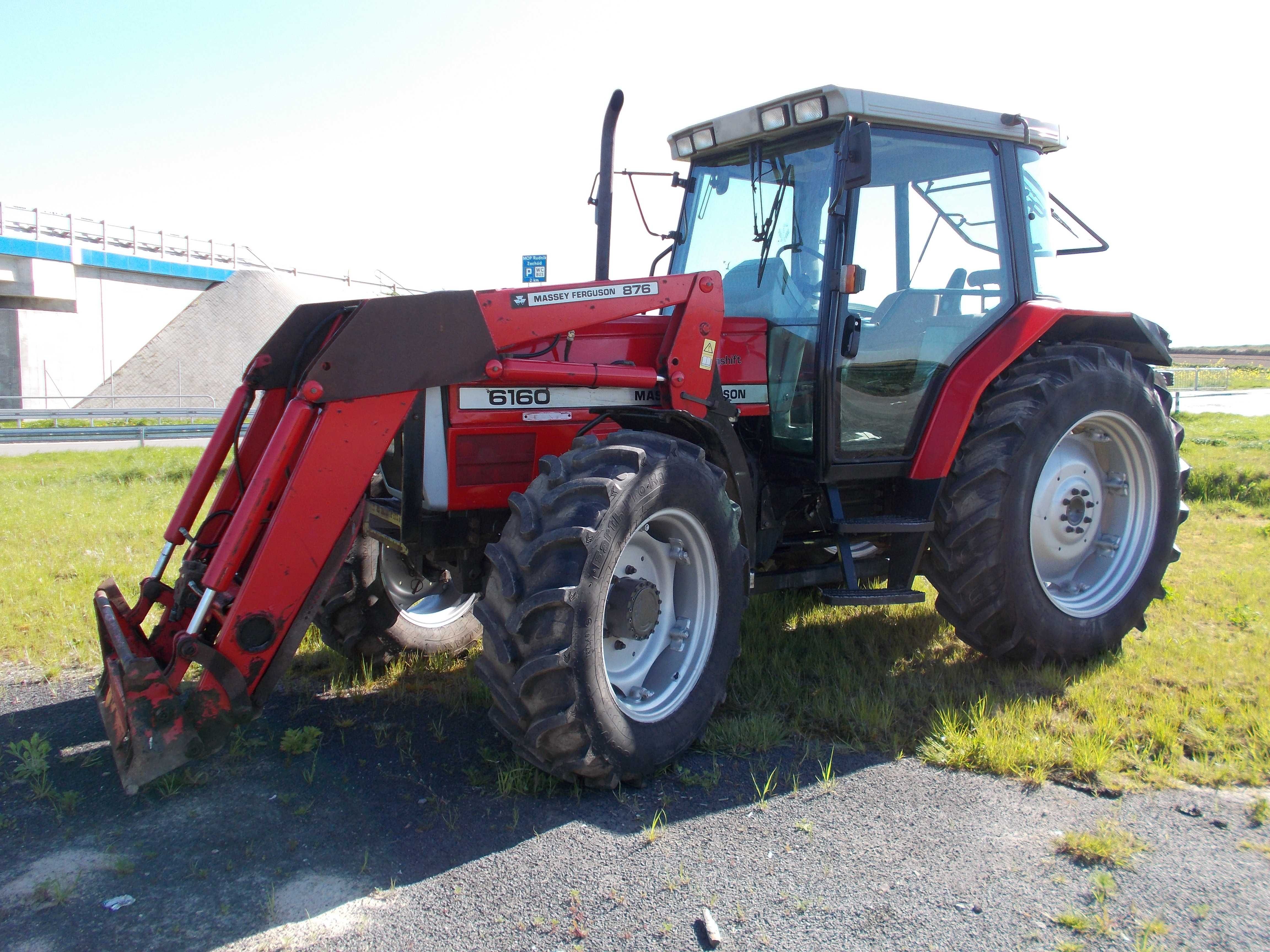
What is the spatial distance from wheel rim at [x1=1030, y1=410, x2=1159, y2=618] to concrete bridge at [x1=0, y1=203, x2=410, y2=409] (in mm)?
23706

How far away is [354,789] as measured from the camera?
3363mm

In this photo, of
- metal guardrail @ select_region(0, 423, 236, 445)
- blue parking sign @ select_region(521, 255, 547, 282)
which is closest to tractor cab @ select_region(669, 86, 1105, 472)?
blue parking sign @ select_region(521, 255, 547, 282)

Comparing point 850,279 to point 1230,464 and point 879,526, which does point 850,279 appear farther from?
point 1230,464

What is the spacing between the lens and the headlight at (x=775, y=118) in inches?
168

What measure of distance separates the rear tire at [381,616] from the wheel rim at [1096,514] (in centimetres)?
300

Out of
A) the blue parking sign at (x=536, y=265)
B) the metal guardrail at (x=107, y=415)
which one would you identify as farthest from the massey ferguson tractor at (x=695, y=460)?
the metal guardrail at (x=107, y=415)

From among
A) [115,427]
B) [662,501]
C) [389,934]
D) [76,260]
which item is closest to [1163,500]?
[662,501]

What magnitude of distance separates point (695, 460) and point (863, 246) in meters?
1.51

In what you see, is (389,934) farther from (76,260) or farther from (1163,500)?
(76,260)

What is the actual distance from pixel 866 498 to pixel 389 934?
3.10 metres

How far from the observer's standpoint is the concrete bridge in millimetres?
25688

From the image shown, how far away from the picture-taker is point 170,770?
9.63 feet

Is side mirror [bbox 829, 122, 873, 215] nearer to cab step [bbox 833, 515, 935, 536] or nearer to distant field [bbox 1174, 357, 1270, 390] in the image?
cab step [bbox 833, 515, 935, 536]

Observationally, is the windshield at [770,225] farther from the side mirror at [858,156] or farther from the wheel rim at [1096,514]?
the wheel rim at [1096,514]
